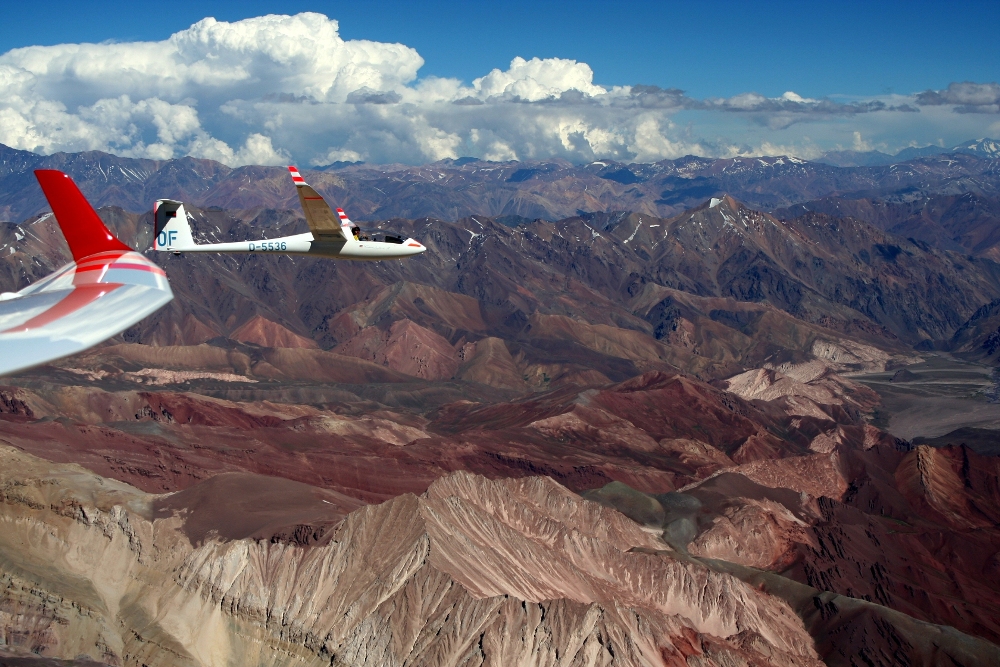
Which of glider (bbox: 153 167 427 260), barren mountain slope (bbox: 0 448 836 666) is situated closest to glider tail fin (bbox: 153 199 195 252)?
glider (bbox: 153 167 427 260)

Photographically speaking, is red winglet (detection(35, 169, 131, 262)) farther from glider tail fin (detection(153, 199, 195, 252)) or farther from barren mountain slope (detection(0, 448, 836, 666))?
barren mountain slope (detection(0, 448, 836, 666))

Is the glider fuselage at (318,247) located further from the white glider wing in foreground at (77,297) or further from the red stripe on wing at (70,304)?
the red stripe on wing at (70,304)

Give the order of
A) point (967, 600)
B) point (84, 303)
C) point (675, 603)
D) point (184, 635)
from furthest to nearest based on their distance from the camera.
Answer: point (967, 600) < point (675, 603) < point (184, 635) < point (84, 303)

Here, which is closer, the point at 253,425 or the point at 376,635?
the point at 376,635

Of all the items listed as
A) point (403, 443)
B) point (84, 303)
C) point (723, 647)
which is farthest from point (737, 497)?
point (84, 303)

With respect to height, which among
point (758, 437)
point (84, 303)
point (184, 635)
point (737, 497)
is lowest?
point (758, 437)

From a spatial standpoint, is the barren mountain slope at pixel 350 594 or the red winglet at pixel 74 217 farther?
the barren mountain slope at pixel 350 594

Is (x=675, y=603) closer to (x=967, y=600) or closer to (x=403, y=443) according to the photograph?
(x=967, y=600)

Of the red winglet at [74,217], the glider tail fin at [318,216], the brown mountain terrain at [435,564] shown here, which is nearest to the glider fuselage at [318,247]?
the glider tail fin at [318,216]
